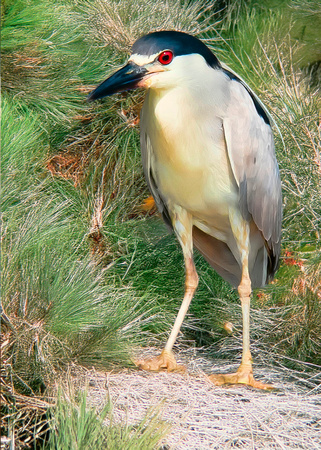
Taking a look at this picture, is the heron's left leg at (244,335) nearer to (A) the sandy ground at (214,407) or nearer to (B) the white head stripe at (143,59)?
(A) the sandy ground at (214,407)

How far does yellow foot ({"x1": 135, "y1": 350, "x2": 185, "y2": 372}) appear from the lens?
1.99m

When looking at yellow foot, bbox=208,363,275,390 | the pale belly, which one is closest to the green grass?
yellow foot, bbox=208,363,275,390

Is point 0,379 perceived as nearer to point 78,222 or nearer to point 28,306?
point 28,306

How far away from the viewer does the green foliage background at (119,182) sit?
2125 mm

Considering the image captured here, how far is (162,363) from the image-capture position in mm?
2010

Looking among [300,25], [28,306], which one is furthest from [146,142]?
[300,25]

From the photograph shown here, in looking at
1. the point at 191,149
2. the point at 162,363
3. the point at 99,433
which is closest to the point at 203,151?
the point at 191,149

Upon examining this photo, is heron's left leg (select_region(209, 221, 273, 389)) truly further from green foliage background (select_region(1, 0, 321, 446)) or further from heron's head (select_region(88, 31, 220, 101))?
heron's head (select_region(88, 31, 220, 101))

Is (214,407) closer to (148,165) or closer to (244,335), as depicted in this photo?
(244,335)

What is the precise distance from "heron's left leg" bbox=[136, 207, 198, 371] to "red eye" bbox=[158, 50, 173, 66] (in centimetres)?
46

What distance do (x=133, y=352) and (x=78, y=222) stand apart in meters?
0.63

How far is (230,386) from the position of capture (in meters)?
1.90

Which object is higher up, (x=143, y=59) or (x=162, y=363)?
(x=143, y=59)

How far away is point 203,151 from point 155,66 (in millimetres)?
267
